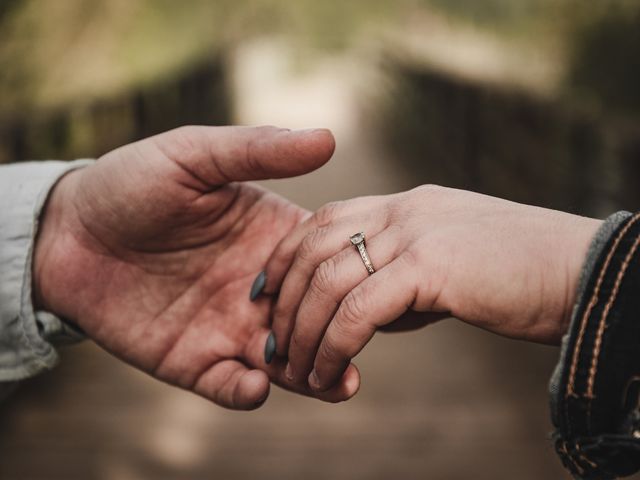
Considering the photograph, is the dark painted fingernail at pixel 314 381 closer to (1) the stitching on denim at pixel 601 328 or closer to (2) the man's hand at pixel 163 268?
(2) the man's hand at pixel 163 268

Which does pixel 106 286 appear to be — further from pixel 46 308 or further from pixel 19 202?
pixel 19 202

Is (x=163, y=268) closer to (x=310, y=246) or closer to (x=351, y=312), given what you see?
(x=310, y=246)

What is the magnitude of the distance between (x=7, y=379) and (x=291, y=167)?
0.79 m

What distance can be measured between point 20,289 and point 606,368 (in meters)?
1.19

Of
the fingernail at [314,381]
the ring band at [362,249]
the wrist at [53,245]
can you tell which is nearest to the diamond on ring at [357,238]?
the ring band at [362,249]

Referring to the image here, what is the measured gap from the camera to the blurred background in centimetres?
309

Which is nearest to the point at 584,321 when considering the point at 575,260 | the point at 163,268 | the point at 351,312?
the point at 575,260

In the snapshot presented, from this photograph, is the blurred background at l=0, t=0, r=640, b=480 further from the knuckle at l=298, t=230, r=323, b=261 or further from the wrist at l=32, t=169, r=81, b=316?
the knuckle at l=298, t=230, r=323, b=261

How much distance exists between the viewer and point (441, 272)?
4.05 feet

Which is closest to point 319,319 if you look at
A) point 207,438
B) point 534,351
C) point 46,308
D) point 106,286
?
point 106,286

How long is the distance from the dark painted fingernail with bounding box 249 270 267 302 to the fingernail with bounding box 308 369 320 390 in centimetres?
27

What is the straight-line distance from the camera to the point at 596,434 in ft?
3.57

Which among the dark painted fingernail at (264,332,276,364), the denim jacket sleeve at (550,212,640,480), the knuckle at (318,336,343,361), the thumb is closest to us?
the denim jacket sleeve at (550,212,640,480)

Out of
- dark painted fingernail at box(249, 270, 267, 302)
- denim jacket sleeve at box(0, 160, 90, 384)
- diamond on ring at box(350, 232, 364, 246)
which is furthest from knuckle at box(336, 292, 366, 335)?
denim jacket sleeve at box(0, 160, 90, 384)
